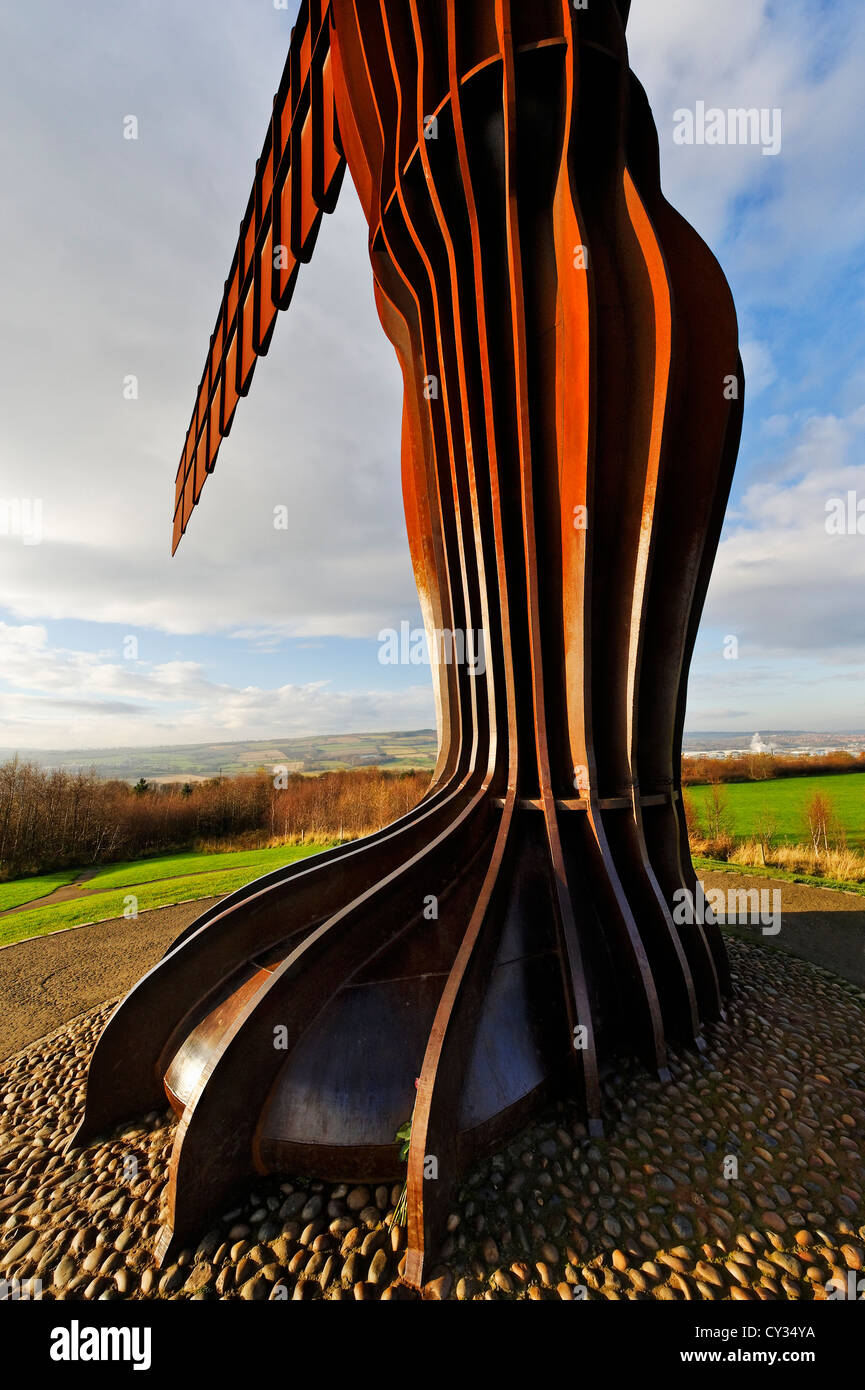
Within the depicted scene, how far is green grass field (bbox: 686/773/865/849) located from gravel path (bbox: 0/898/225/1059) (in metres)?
19.6

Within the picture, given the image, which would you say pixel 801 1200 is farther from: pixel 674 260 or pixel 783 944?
pixel 674 260

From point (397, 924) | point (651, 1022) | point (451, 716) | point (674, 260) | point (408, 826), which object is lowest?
point (651, 1022)

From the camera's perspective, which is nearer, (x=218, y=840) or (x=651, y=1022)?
(x=651, y=1022)

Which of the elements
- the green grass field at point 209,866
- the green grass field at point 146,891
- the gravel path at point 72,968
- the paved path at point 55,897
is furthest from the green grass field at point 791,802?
the paved path at point 55,897

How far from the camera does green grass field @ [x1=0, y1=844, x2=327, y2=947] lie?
11164mm

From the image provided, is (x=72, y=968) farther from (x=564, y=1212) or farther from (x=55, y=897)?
(x=55, y=897)

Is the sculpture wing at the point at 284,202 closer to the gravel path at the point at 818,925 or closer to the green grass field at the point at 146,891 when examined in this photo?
the green grass field at the point at 146,891

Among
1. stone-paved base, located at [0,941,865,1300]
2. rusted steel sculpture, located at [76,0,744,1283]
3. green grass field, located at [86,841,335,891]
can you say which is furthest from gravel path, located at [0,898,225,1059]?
green grass field, located at [86,841,335,891]

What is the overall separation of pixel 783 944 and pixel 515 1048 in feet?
21.0

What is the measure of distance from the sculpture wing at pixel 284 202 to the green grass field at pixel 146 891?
8.90 meters

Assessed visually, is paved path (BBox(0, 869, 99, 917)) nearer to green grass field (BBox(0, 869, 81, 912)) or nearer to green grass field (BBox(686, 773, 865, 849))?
green grass field (BBox(0, 869, 81, 912))
